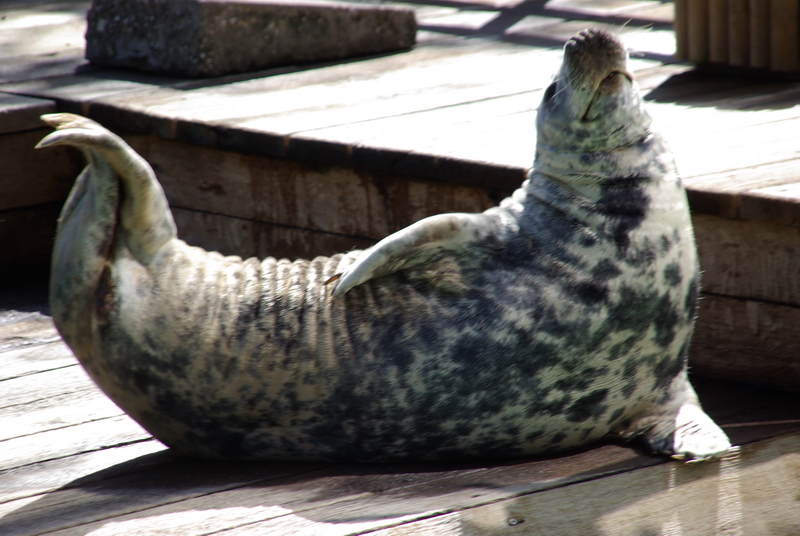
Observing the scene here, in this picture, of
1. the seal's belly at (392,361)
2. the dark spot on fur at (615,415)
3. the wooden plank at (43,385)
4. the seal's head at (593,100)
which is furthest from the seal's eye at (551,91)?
the wooden plank at (43,385)

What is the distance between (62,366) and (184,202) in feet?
3.39

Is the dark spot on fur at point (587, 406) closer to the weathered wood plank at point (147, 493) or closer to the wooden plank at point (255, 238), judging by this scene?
the weathered wood plank at point (147, 493)

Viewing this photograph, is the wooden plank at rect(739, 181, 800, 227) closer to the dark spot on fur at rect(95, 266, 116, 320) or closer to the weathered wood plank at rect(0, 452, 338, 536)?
the weathered wood plank at rect(0, 452, 338, 536)

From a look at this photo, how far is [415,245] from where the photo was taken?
7.14ft

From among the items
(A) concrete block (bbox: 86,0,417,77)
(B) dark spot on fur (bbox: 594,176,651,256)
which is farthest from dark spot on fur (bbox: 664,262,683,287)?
(A) concrete block (bbox: 86,0,417,77)

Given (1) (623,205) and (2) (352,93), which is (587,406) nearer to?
(1) (623,205)

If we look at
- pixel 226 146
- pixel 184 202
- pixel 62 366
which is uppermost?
pixel 226 146

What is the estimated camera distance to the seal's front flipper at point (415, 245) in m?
2.14

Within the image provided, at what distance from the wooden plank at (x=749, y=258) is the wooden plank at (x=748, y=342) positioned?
34 mm

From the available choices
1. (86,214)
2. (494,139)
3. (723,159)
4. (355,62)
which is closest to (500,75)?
(355,62)

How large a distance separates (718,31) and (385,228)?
172 cm

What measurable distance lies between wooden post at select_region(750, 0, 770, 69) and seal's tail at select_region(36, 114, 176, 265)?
2615 millimetres

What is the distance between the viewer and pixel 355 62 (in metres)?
5.11

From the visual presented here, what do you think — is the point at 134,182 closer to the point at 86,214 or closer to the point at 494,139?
the point at 86,214
